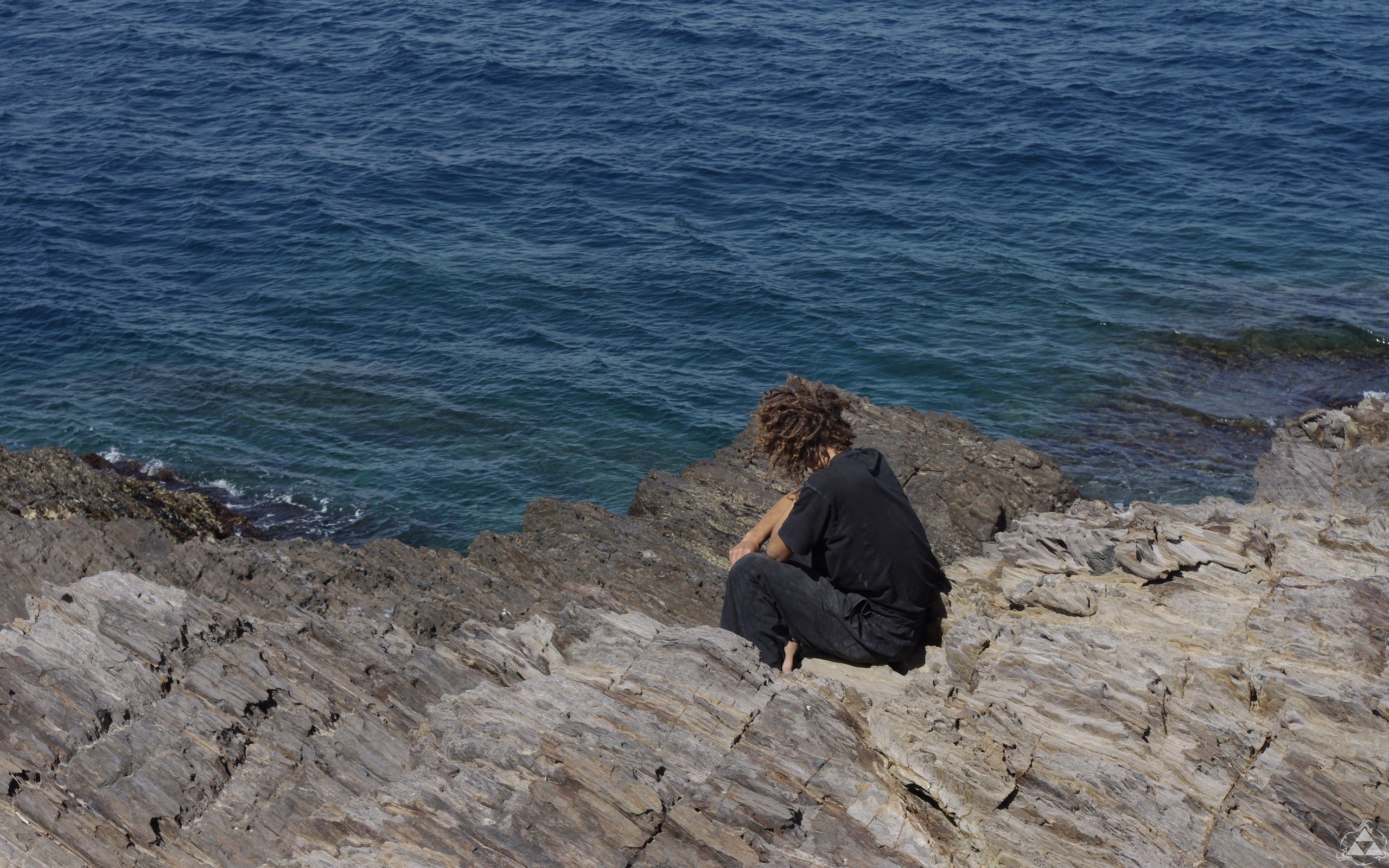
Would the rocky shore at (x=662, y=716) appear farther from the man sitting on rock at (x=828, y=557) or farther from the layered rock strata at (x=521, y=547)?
the man sitting on rock at (x=828, y=557)

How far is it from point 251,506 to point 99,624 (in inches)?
602

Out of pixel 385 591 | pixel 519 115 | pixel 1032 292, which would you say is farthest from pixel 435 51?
pixel 385 591

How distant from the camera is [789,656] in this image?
9.66m

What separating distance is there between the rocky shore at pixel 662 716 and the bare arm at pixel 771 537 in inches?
33.3

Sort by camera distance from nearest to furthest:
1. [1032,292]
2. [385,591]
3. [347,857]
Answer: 1. [347,857]
2. [385,591]
3. [1032,292]

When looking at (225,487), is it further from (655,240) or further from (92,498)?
(655,240)

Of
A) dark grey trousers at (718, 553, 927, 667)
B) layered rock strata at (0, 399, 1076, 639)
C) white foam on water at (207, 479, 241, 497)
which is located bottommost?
white foam on water at (207, 479, 241, 497)

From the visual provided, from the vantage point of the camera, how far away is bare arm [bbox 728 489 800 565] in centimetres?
943

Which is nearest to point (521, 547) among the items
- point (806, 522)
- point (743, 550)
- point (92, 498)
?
point (743, 550)

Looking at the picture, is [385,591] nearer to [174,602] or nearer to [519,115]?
[174,602]

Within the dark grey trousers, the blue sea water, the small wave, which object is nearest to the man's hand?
the dark grey trousers

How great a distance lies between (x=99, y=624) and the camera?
10.5 meters

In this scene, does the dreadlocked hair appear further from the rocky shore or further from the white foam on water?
the white foam on water

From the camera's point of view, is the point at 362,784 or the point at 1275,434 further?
the point at 1275,434
